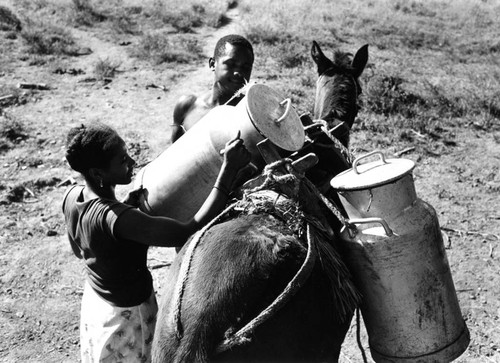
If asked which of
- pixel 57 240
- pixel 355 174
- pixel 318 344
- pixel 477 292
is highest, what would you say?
pixel 355 174

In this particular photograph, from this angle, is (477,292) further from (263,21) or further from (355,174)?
(263,21)

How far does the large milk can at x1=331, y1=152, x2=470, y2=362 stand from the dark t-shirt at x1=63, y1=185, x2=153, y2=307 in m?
0.88

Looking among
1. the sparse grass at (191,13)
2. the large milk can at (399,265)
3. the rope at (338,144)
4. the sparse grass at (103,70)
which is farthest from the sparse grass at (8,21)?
the large milk can at (399,265)

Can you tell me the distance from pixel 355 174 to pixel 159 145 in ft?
13.8

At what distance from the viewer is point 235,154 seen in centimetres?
203

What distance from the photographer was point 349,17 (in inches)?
395

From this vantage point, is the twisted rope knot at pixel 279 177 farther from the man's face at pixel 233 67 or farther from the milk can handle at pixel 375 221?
the man's face at pixel 233 67

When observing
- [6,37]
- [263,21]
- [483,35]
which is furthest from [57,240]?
[483,35]

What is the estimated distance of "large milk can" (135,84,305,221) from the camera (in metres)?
2.10

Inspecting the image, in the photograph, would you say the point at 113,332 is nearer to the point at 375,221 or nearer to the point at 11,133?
the point at 375,221

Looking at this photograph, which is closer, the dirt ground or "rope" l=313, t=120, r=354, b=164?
"rope" l=313, t=120, r=354, b=164

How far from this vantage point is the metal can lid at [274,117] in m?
2.05

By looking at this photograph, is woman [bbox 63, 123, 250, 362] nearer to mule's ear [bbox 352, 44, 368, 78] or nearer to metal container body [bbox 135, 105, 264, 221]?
metal container body [bbox 135, 105, 264, 221]

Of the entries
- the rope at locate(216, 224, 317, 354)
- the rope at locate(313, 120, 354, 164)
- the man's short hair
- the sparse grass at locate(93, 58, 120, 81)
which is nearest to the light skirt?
the rope at locate(216, 224, 317, 354)
